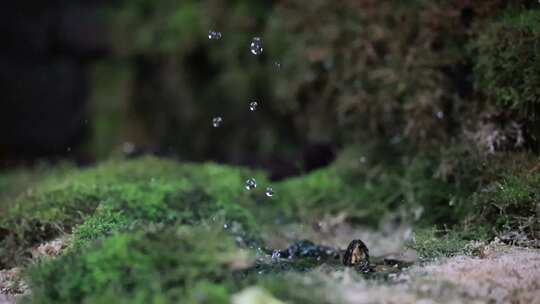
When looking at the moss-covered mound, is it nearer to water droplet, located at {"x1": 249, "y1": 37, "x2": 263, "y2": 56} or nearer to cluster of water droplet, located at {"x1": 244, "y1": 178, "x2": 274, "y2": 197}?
cluster of water droplet, located at {"x1": 244, "y1": 178, "x2": 274, "y2": 197}

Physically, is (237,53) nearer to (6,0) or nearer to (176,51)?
(176,51)

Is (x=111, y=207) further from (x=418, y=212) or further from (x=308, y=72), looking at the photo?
(x=308, y=72)

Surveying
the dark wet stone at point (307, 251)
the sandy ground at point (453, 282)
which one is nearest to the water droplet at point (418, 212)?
→ the dark wet stone at point (307, 251)

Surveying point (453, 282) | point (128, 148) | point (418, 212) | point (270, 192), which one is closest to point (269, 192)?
point (270, 192)

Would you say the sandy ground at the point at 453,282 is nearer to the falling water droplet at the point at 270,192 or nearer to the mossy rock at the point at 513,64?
the mossy rock at the point at 513,64

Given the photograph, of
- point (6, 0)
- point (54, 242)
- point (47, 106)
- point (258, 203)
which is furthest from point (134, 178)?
point (6, 0)

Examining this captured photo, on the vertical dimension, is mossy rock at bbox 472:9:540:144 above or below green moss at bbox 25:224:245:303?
above

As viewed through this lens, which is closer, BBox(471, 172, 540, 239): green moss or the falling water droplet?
BBox(471, 172, 540, 239): green moss

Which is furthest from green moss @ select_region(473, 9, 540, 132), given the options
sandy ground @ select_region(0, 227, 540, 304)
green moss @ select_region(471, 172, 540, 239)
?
sandy ground @ select_region(0, 227, 540, 304)
